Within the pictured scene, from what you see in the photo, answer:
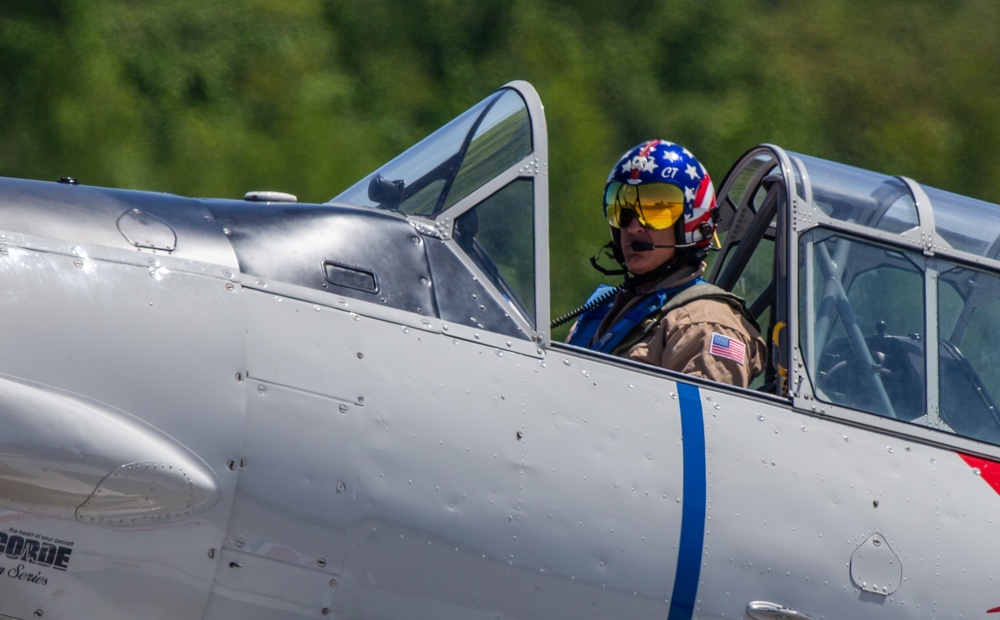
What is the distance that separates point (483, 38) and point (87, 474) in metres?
11.5

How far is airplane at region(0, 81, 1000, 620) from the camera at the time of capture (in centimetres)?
273

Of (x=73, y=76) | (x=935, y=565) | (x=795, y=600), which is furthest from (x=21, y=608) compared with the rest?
(x=73, y=76)

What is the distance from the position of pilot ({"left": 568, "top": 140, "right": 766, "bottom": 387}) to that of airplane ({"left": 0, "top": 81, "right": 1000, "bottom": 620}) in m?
0.18

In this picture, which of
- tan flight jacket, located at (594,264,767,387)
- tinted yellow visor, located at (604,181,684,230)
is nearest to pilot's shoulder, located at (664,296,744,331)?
tan flight jacket, located at (594,264,767,387)

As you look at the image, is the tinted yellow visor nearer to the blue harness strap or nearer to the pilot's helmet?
the pilot's helmet

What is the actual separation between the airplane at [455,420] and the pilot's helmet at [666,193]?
397mm

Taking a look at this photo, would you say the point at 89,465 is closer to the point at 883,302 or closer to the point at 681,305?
the point at 681,305

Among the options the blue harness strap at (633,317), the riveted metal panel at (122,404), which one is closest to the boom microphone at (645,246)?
the blue harness strap at (633,317)

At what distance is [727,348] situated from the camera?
142 inches

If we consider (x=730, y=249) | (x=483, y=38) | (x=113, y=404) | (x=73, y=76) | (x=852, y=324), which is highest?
(x=483, y=38)

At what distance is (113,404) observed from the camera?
2.71 meters

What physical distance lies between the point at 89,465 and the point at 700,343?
196cm

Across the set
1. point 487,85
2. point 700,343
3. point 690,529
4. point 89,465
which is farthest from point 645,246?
point 487,85

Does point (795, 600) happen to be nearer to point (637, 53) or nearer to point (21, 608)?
point (21, 608)
